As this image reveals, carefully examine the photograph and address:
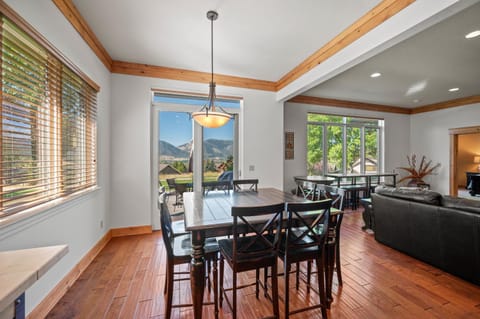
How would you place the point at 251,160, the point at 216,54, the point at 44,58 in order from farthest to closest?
the point at 251,160 < the point at 216,54 < the point at 44,58

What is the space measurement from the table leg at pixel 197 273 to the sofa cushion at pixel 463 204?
8.74 ft

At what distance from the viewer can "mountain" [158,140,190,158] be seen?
3.88 m

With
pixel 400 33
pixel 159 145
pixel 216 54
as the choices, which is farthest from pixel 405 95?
pixel 159 145

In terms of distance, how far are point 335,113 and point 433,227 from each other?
402 centimetres

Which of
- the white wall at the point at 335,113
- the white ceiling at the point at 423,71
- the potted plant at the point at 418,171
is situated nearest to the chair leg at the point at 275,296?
the white ceiling at the point at 423,71

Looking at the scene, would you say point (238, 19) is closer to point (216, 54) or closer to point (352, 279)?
point (216, 54)

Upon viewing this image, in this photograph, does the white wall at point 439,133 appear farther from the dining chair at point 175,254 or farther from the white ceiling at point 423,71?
the dining chair at point 175,254

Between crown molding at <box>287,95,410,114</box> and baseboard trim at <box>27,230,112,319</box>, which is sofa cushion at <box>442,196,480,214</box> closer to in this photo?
crown molding at <box>287,95,410,114</box>

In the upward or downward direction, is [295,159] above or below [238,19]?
below

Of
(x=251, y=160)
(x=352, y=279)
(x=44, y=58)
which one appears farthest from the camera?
(x=251, y=160)

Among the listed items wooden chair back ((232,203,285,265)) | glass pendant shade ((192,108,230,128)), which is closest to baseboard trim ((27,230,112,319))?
wooden chair back ((232,203,285,265))

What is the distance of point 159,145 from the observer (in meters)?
3.87

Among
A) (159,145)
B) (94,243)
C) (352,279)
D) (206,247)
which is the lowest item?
(352,279)

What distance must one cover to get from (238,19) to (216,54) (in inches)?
34.7
